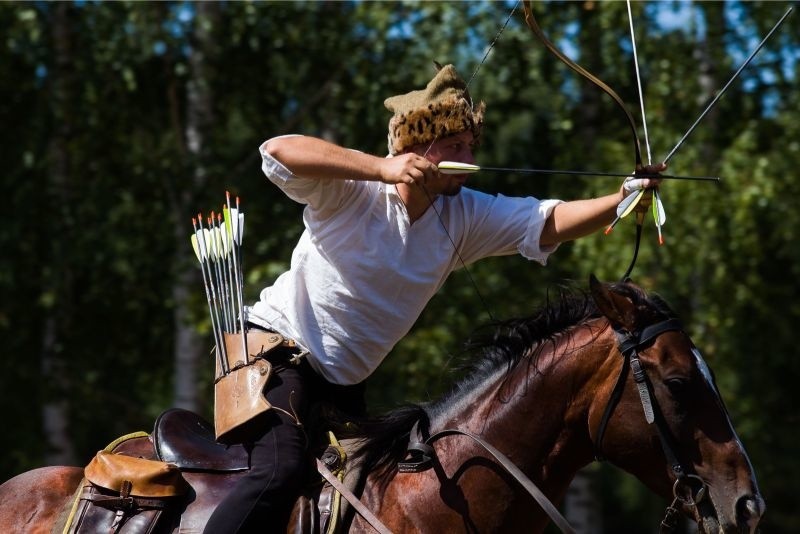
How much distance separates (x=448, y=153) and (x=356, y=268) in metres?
0.50

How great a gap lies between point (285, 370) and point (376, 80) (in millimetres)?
8363

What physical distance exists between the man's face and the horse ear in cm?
61

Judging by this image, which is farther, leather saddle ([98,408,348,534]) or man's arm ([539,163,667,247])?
man's arm ([539,163,667,247])

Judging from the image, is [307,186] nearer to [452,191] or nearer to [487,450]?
[452,191]

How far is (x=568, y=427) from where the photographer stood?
3717mm

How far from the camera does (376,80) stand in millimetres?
12078

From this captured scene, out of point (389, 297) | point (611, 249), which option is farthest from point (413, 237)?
point (611, 249)

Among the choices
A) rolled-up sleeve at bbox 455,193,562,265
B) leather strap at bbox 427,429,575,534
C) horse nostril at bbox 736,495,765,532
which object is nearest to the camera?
horse nostril at bbox 736,495,765,532

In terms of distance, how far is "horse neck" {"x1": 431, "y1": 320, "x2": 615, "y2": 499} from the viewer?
12.1 ft

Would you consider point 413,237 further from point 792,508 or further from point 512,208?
point 792,508

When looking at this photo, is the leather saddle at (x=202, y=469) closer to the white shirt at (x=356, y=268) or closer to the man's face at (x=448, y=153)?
the white shirt at (x=356, y=268)

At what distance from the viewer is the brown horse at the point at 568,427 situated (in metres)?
3.47

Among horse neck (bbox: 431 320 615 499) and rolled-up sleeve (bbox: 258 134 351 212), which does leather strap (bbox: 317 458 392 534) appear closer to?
horse neck (bbox: 431 320 615 499)

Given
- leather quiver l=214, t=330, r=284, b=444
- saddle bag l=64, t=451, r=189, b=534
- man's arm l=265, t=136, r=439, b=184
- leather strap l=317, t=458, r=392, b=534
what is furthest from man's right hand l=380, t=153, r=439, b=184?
saddle bag l=64, t=451, r=189, b=534
